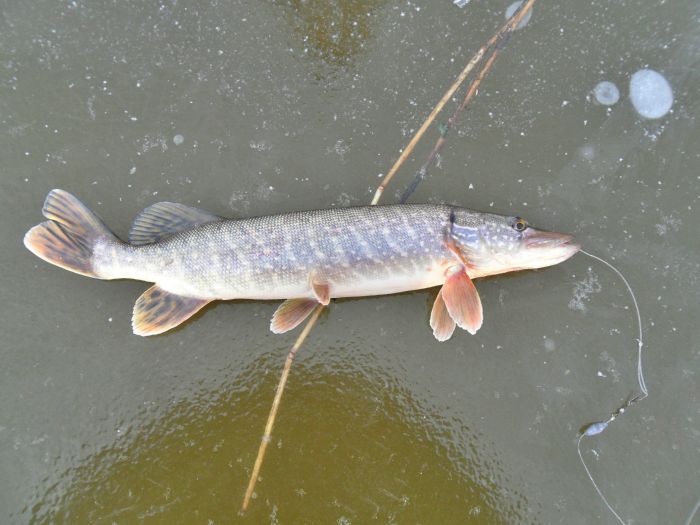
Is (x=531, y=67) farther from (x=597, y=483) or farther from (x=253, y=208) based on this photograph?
(x=597, y=483)

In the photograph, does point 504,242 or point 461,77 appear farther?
point 461,77

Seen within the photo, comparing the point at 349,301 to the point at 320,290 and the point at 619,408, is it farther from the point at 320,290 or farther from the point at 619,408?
the point at 619,408

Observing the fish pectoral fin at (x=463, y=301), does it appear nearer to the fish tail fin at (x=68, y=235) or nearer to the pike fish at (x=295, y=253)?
the pike fish at (x=295, y=253)

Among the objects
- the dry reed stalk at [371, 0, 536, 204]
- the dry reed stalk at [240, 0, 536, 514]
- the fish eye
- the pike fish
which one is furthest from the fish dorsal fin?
the fish eye

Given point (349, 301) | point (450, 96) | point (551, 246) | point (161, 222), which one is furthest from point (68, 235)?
point (551, 246)

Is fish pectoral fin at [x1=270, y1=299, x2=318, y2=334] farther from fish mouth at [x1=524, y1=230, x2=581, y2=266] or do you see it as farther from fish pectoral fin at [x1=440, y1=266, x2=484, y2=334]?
fish mouth at [x1=524, y1=230, x2=581, y2=266]

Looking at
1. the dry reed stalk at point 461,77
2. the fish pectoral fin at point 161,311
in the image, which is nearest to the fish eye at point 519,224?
the dry reed stalk at point 461,77
